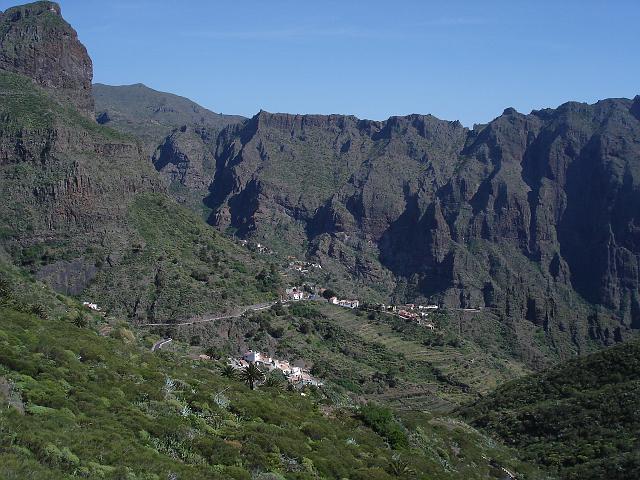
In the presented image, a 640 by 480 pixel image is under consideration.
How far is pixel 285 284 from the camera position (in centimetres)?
13150

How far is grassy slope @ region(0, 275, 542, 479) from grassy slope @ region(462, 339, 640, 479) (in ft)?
56.3

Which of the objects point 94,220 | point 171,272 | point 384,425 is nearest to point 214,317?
point 171,272

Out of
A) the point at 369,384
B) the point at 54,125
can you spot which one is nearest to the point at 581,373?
the point at 369,384

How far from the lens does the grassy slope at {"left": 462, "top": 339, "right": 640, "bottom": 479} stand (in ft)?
158

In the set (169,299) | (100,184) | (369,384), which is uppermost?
(100,184)

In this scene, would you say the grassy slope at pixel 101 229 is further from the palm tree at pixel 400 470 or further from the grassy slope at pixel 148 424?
the palm tree at pixel 400 470

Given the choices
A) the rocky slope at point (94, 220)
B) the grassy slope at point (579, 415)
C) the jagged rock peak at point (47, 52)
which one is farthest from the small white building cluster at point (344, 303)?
the grassy slope at point (579, 415)

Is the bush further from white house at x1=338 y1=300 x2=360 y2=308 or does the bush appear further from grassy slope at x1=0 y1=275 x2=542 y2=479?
white house at x1=338 y1=300 x2=360 y2=308

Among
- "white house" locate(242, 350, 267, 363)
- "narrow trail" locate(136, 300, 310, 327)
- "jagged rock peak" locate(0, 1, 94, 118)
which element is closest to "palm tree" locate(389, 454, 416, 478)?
"white house" locate(242, 350, 267, 363)

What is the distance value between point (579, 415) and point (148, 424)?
4271cm

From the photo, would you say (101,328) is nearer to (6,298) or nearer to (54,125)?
(6,298)

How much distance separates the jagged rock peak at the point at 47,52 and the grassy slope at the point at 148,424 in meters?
97.3

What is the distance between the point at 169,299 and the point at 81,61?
6323 cm

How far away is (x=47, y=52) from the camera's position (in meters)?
127
